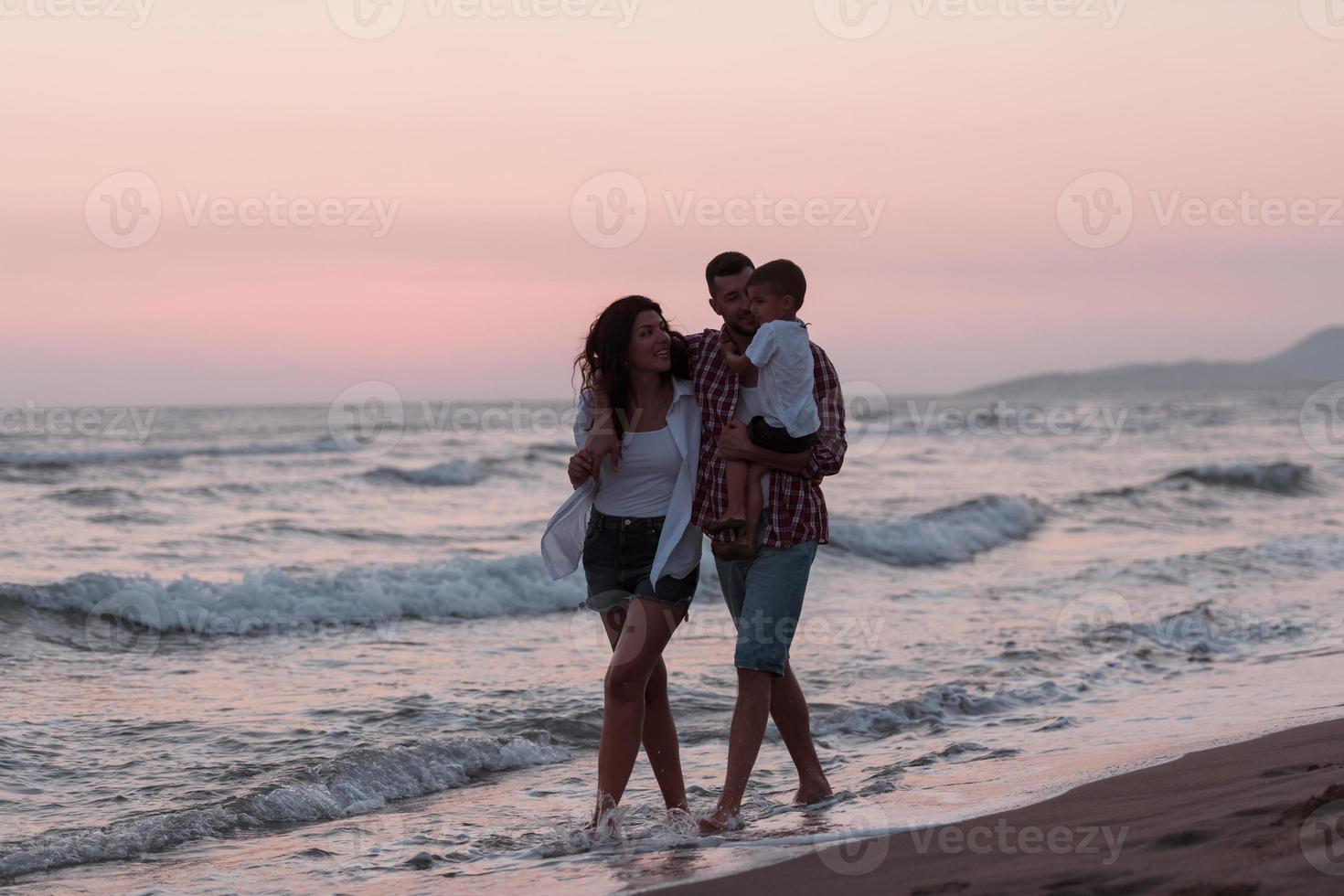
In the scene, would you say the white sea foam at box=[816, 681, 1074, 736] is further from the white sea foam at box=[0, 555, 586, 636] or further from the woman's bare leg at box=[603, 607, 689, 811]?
the white sea foam at box=[0, 555, 586, 636]

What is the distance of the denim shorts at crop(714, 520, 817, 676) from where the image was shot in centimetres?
430

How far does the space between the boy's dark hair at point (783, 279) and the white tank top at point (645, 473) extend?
2.02 ft

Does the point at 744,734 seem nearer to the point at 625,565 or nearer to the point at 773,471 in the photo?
Answer: the point at 625,565

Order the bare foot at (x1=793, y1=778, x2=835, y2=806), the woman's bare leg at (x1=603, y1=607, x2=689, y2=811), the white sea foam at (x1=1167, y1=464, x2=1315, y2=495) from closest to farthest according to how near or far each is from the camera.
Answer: the woman's bare leg at (x1=603, y1=607, x2=689, y2=811)
the bare foot at (x1=793, y1=778, x2=835, y2=806)
the white sea foam at (x1=1167, y1=464, x2=1315, y2=495)

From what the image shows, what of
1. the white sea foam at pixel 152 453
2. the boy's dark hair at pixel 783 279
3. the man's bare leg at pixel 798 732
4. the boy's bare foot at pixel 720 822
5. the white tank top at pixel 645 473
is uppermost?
the boy's dark hair at pixel 783 279

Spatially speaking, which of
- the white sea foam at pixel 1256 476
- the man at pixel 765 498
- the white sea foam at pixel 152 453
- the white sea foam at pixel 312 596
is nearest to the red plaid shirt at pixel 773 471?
the man at pixel 765 498

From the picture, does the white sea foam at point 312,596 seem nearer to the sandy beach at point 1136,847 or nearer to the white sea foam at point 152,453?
the sandy beach at point 1136,847

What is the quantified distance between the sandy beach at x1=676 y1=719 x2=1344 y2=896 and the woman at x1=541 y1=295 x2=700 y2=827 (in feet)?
2.89

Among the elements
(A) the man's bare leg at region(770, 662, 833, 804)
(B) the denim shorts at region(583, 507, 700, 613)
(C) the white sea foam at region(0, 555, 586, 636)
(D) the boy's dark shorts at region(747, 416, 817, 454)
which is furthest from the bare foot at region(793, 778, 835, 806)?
(C) the white sea foam at region(0, 555, 586, 636)

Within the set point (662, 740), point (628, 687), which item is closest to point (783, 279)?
point (628, 687)

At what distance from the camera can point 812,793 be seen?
4805 millimetres

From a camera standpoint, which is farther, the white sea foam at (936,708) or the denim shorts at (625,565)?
the white sea foam at (936,708)

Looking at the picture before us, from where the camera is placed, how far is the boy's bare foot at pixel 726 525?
419cm

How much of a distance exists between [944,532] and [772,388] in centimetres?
1225
